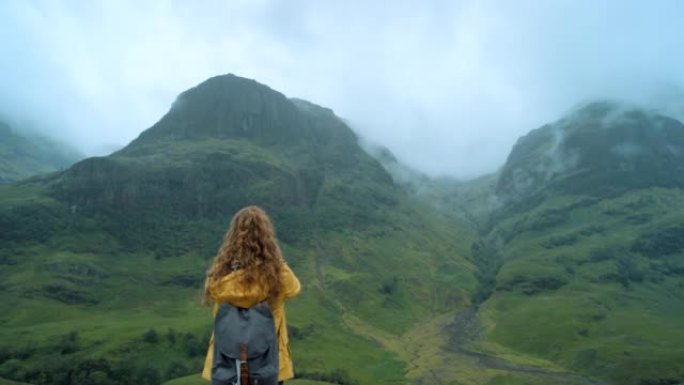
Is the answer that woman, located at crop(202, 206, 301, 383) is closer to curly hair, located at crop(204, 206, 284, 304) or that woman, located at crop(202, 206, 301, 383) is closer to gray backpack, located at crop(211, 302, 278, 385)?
curly hair, located at crop(204, 206, 284, 304)

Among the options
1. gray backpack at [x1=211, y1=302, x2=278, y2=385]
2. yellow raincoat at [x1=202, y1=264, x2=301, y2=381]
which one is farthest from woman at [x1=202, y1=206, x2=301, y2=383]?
gray backpack at [x1=211, y1=302, x2=278, y2=385]

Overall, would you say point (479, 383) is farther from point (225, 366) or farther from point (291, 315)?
point (225, 366)

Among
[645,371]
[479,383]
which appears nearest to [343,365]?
[479,383]

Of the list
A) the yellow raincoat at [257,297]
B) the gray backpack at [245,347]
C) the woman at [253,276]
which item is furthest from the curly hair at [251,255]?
the gray backpack at [245,347]

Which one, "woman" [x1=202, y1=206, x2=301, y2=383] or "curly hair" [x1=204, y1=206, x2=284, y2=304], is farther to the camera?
"curly hair" [x1=204, y1=206, x2=284, y2=304]

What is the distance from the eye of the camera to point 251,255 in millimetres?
10789

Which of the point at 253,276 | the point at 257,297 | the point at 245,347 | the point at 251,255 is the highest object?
the point at 251,255

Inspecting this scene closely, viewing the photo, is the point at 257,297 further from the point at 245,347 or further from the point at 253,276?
the point at 245,347

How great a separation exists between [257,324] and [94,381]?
453 feet

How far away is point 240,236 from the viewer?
434 inches

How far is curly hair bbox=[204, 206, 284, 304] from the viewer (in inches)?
412

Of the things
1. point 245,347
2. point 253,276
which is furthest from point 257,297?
point 245,347

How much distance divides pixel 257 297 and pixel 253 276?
341 millimetres

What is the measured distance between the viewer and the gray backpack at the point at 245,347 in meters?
9.91
